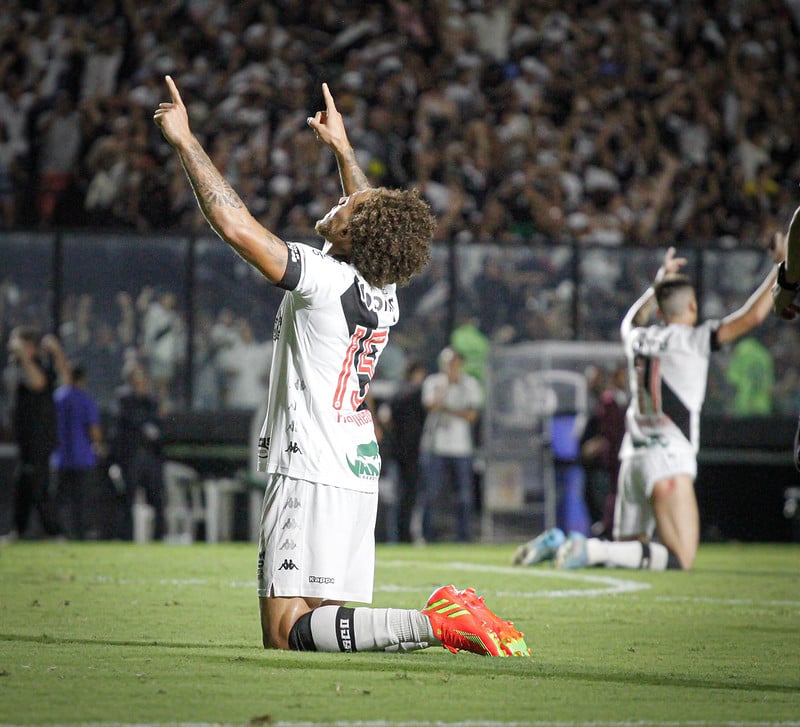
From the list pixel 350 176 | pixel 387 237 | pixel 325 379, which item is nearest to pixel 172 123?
pixel 387 237

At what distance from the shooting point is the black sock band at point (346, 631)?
5.62 meters

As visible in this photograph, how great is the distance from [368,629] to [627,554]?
5.93 meters

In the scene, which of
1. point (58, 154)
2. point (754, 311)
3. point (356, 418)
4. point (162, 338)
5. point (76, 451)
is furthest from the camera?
point (58, 154)

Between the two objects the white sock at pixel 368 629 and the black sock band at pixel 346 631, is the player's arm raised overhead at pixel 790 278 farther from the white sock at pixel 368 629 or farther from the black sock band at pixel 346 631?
the black sock band at pixel 346 631

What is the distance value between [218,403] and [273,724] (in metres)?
13.3

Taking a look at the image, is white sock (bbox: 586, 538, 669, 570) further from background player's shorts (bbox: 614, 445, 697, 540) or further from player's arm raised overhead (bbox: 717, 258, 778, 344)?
→ player's arm raised overhead (bbox: 717, 258, 778, 344)

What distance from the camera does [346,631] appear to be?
5629 millimetres

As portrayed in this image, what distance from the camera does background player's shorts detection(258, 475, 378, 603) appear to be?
18.6 ft

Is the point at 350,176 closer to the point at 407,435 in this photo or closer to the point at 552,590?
the point at 552,590

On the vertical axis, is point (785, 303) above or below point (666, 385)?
above

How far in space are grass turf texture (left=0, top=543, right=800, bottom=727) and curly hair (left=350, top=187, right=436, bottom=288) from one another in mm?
1600

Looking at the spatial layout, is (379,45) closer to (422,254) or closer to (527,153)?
(527,153)

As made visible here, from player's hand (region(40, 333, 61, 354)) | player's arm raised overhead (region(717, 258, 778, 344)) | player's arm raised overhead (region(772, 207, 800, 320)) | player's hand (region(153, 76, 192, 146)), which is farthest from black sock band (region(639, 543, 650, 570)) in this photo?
player's hand (region(40, 333, 61, 354))

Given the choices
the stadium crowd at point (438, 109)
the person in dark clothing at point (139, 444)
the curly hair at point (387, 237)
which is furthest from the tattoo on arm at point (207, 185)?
the stadium crowd at point (438, 109)
